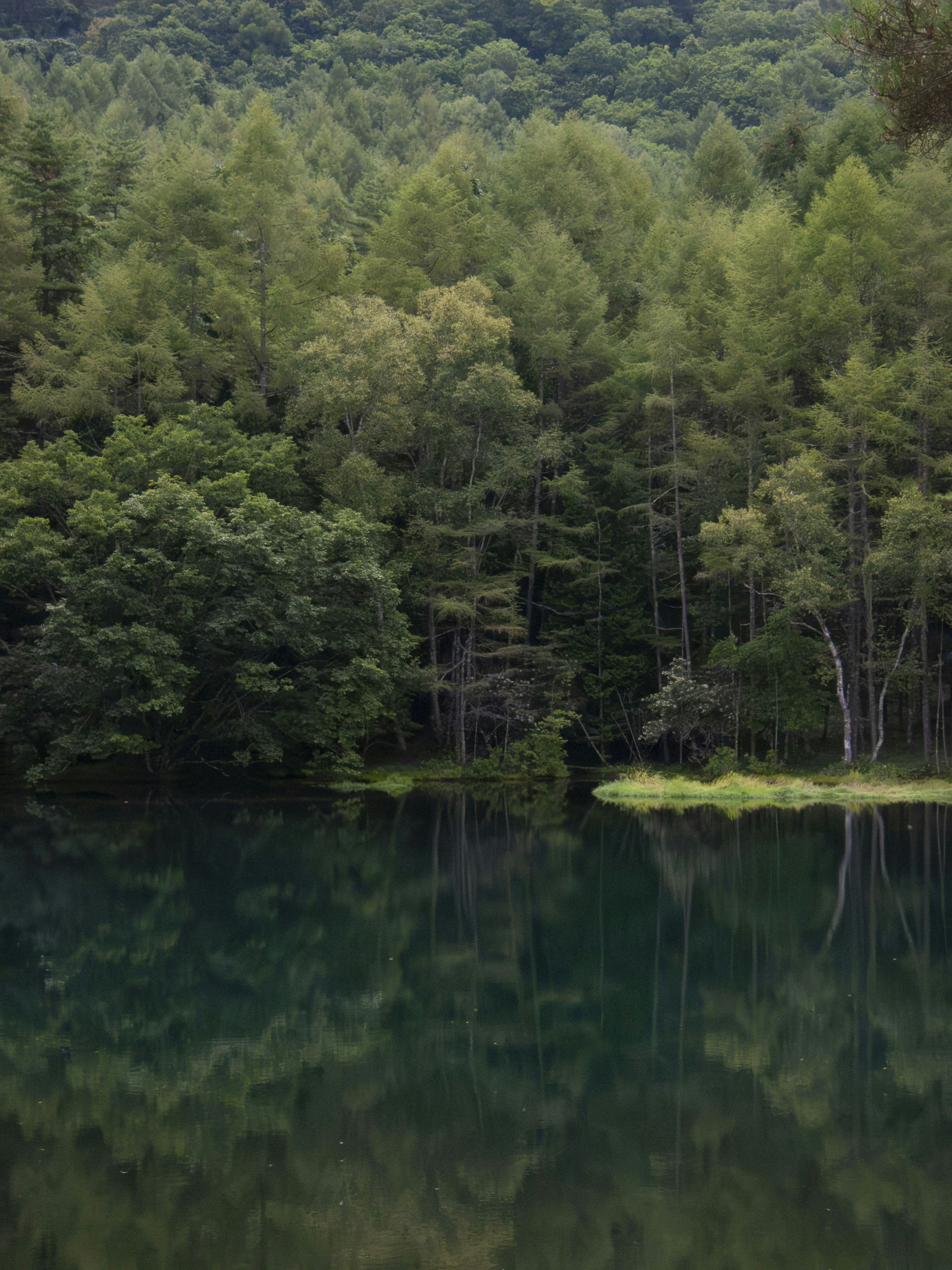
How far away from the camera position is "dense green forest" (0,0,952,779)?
85.1ft

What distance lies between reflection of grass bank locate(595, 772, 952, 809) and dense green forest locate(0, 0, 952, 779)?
1.75 meters

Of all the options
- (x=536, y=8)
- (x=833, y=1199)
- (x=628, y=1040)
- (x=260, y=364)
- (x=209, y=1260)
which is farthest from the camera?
(x=536, y=8)

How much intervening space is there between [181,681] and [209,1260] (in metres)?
20.9

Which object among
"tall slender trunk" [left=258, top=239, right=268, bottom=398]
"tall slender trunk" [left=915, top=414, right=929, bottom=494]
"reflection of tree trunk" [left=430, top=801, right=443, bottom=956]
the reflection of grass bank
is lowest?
the reflection of grass bank

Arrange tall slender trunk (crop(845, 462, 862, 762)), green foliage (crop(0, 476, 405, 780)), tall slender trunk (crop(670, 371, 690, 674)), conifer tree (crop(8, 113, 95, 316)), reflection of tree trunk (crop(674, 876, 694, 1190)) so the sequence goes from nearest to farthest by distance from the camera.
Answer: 1. reflection of tree trunk (crop(674, 876, 694, 1190))
2. green foliage (crop(0, 476, 405, 780))
3. tall slender trunk (crop(845, 462, 862, 762))
4. tall slender trunk (crop(670, 371, 690, 674))
5. conifer tree (crop(8, 113, 95, 316))

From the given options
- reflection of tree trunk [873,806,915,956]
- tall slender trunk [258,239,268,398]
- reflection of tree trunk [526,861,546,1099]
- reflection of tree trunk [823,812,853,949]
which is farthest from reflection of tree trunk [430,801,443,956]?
tall slender trunk [258,239,268,398]

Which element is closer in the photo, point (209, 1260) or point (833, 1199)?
point (209, 1260)

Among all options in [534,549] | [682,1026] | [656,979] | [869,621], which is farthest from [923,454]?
[682,1026]

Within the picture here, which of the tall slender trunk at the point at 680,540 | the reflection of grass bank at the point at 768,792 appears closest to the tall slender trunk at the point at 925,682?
the reflection of grass bank at the point at 768,792

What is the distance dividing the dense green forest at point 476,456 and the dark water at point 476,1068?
11654 millimetres

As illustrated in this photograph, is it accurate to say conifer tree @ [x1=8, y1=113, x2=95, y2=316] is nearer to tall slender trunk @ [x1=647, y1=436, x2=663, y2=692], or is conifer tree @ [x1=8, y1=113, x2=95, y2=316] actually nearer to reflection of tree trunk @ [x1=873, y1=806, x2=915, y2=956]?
tall slender trunk @ [x1=647, y1=436, x2=663, y2=692]

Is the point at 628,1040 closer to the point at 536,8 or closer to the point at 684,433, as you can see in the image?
the point at 684,433

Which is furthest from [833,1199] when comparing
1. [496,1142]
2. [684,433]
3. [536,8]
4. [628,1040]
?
[536,8]

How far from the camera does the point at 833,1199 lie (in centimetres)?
547
